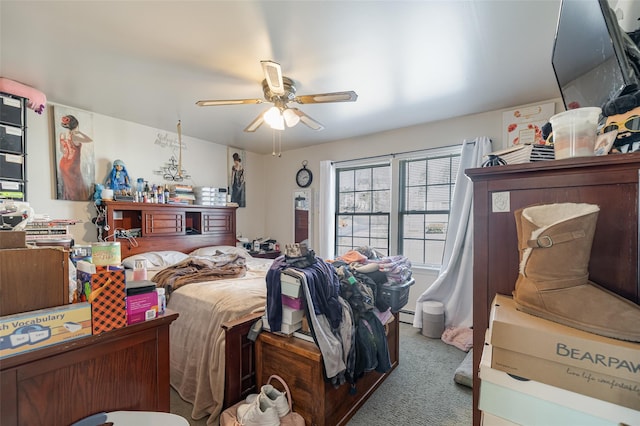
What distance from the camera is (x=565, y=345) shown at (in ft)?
2.18

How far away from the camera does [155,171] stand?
371 cm

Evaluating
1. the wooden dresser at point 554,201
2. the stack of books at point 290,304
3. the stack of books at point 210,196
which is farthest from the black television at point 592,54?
the stack of books at point 210,196

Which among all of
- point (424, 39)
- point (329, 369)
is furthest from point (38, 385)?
point (424, 39)

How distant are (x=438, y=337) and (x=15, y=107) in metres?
4.79

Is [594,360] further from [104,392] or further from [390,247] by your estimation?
[390,247]

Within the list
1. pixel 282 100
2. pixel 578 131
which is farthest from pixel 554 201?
pixel 282 100

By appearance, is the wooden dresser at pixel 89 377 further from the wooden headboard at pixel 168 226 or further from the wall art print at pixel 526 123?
the wall art print at pixel 526 123

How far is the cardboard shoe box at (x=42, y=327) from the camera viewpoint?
2.41 ft

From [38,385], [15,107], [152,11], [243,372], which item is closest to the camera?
[38,385]

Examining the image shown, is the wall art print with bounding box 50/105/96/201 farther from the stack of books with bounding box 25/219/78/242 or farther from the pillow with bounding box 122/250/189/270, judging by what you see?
the stack of books with bounding box 25/219/78/242

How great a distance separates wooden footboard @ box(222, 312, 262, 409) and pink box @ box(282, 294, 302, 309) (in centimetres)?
35

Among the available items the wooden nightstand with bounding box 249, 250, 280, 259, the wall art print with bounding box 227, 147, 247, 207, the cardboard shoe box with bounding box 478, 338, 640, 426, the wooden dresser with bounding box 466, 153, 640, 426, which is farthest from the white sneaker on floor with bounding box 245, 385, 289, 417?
the wall art print with bounding box 227, 147, 247, 207

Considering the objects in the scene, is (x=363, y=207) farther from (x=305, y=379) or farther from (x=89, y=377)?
(x=89, y=377)

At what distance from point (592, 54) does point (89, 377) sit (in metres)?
2.22
